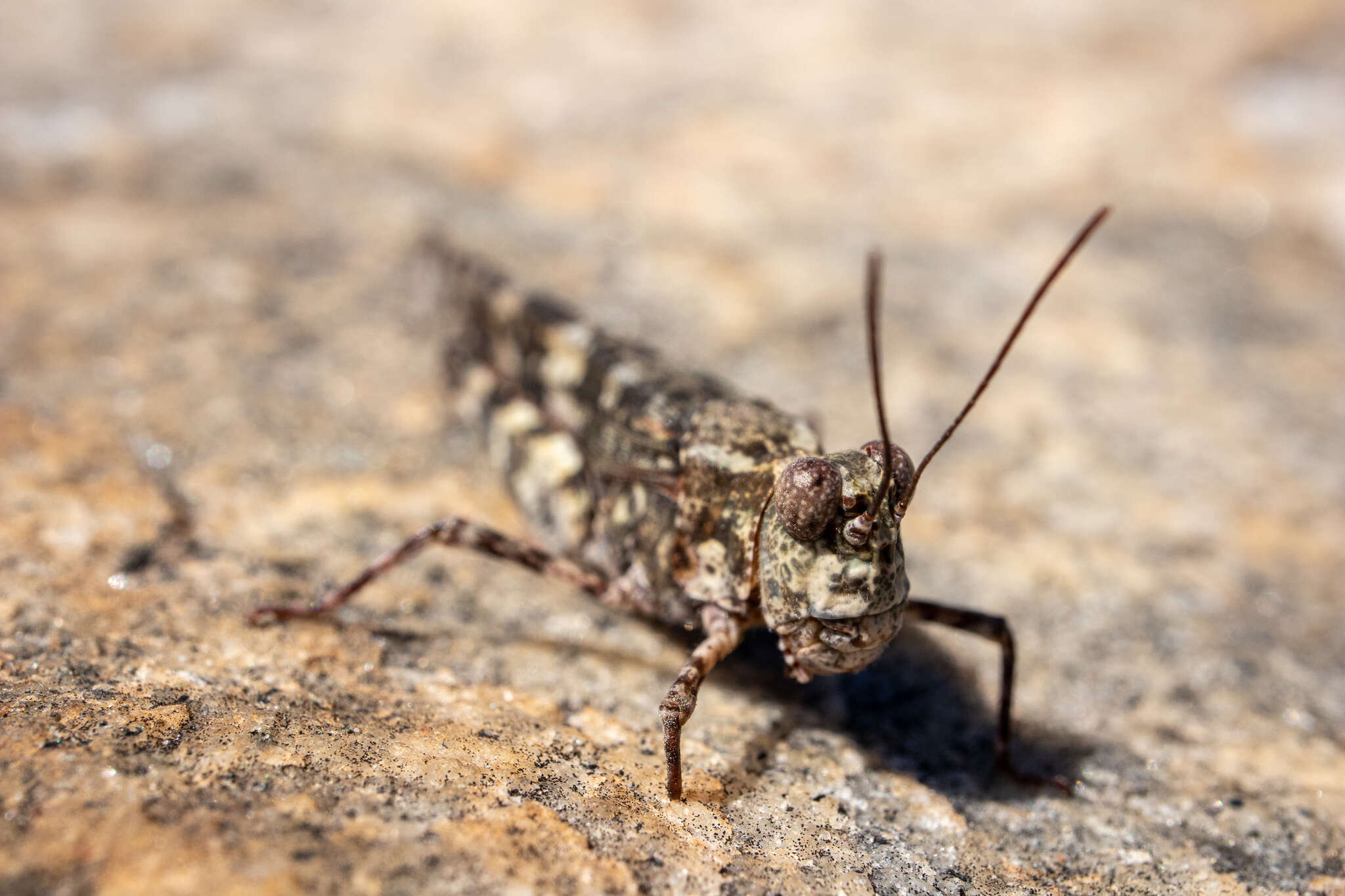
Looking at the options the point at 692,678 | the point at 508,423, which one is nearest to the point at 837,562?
the point at 692,678

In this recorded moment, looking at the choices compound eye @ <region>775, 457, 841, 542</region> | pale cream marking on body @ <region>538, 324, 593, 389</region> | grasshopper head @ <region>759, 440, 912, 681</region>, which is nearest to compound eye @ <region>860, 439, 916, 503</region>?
grasshopper head @ <region>759, 440, 912, 681</region>

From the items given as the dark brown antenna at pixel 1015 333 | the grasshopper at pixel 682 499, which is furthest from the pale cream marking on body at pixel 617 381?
the dark brown antenna at pixel 1015 333

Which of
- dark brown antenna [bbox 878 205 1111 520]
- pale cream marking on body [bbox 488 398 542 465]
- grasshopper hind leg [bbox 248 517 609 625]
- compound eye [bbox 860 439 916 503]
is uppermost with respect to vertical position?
dark brown antenna [bbox 878 205 1111 520]

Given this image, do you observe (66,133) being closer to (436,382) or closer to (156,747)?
(436,382)

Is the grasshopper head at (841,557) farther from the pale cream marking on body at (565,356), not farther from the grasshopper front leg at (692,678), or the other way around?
the pale cream marking on body at (565,356)

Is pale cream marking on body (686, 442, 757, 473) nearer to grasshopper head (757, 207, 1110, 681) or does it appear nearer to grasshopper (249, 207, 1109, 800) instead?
grasshopper (249, 207, 1109, 800)

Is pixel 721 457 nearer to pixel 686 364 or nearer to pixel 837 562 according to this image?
pixel 837 562
